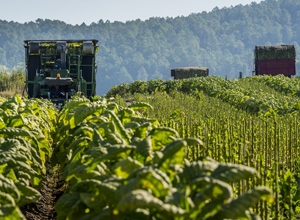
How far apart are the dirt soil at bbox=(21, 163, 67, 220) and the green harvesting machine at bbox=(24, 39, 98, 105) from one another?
7539 mm

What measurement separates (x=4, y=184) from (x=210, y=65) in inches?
6329

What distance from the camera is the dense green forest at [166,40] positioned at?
152 m

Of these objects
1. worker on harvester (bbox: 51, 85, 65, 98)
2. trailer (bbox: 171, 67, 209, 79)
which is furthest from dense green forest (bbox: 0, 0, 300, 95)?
worker on harvester (bbox: 51, 85, 65, 98)

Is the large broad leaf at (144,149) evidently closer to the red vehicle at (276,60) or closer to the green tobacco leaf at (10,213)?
the green tobacco leaf at (10,213)

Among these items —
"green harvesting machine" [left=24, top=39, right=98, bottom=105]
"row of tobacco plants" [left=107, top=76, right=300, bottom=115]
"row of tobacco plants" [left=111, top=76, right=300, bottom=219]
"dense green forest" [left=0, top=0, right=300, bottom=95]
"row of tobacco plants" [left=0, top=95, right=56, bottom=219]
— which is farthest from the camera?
"dense green forest" [left=0, top=0, right=300, bottom=95]

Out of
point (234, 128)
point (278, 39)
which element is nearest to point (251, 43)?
point (278, 39)

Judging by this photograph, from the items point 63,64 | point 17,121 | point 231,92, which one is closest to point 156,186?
point 17,121

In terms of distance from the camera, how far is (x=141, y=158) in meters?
2.93

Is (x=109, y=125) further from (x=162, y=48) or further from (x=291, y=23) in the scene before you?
(x=291, y=23)

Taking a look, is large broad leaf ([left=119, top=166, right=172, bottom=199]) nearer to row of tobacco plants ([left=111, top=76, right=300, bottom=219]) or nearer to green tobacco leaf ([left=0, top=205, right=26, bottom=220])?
green tobacco leaf ([left=0, top=205, right=26, bottom=220])

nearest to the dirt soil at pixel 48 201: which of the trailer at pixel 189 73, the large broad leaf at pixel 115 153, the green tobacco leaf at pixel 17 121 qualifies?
the green tobacco leaf at pixel 17 121

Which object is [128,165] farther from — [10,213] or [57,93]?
[57,93]

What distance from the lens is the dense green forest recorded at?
152500 mm

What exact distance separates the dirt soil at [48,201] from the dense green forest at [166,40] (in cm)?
13255
